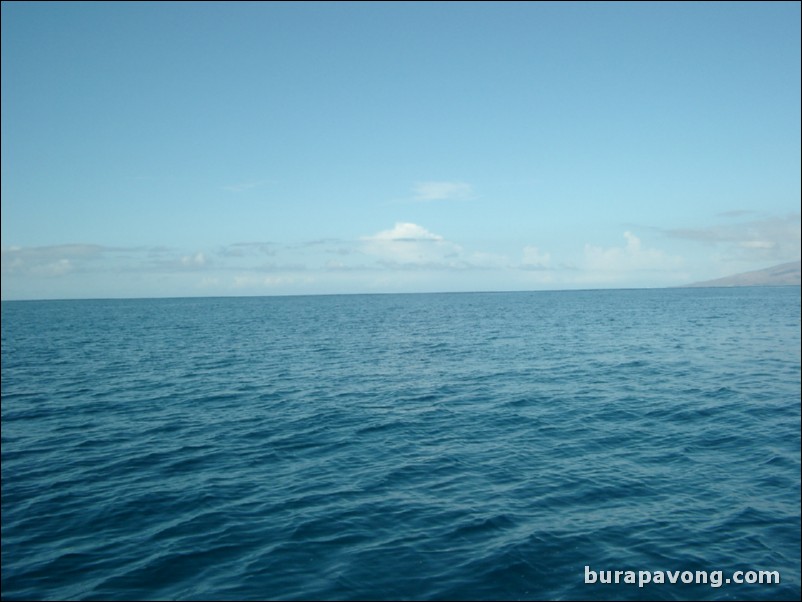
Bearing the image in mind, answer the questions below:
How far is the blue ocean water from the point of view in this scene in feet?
44.3

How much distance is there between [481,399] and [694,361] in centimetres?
2705

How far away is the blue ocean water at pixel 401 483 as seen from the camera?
13.5 meters

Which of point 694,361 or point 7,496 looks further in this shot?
point 694,361

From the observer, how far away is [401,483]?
19891mm

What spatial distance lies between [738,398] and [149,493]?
36.3 m

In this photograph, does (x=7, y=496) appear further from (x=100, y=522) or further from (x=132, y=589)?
(x=132, y=589)

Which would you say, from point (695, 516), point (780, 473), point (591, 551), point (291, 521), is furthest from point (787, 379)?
point (291, 521)

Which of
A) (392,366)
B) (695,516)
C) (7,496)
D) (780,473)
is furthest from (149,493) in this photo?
(392,366)

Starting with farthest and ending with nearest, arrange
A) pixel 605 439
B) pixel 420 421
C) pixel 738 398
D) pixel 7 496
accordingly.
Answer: pixel 738 398, pixel 420 421, pixel 605 439, pixel 7 496

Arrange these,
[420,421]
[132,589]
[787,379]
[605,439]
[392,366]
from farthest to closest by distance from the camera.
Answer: [392,366], [787,379], [420,421], [605,439], [132,589]

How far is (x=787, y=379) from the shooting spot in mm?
37281

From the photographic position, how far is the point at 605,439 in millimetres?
24844

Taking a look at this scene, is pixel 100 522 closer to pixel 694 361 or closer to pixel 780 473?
pixel 780 473

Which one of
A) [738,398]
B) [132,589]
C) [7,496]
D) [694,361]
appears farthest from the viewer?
[694,361]
